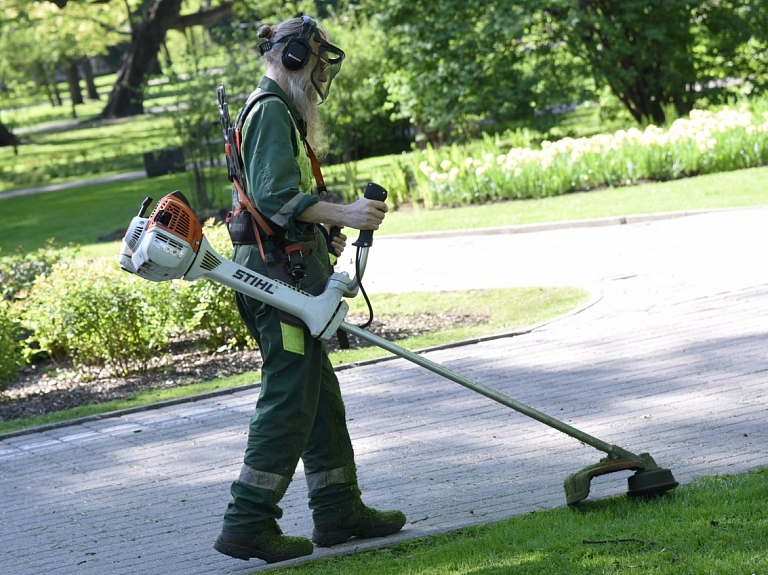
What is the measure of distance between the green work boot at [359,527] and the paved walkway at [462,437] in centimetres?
7

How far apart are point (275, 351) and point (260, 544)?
2.43 ft

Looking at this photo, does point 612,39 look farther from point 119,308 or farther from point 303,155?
point 303,155

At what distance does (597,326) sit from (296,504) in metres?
3.55

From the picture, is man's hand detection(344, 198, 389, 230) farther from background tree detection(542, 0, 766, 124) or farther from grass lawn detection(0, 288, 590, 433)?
background tree detection(542, 0, 766, 124)

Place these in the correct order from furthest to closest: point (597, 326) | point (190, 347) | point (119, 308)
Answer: point (190, 347), point (119, 308), point (597, 326)

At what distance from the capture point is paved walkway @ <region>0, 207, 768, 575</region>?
466cm

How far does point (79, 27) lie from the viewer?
38.5 m

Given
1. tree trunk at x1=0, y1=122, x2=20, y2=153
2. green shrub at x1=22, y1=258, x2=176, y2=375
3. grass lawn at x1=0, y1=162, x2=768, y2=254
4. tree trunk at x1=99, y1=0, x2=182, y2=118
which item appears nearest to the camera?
green shrub at x1=22, y1=258, x2=176, y2=375

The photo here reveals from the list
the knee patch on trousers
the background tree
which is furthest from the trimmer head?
the background tree

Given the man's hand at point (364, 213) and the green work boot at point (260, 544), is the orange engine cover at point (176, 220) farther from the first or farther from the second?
the green work boot at point (260, 544)

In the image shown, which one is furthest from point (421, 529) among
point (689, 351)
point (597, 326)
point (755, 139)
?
point (755, 139)

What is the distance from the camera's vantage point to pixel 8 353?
847 centimetres

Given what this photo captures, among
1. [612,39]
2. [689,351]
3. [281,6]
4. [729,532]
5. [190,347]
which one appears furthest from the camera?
[281,6]

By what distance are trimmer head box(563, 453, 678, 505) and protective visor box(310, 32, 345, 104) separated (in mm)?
1841
